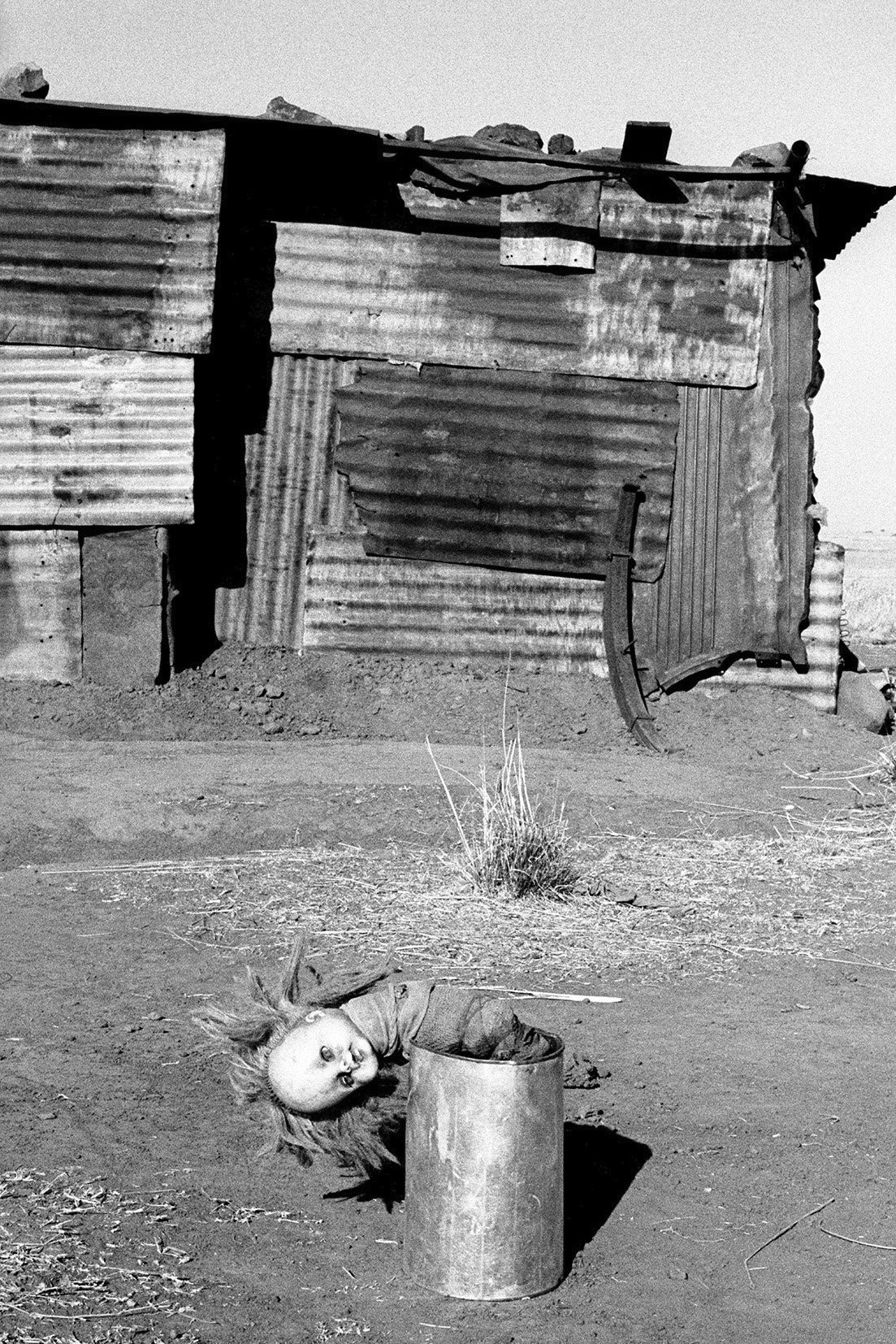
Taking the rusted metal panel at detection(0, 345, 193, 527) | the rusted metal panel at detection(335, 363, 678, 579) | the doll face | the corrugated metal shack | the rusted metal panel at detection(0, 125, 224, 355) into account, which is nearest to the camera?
the doll face

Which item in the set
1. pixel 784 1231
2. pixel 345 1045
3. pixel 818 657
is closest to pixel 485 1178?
pixel 345 1045

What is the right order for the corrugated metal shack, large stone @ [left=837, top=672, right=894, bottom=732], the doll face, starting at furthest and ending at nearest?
1. large stone @ [left=837, top=672, right=894, bottom=732]
2. the corrugated metal shack
3. the doll face

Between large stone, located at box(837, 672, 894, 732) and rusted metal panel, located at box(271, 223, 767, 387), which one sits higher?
rusted metal panel, located at box(271, 223, 767, 387)

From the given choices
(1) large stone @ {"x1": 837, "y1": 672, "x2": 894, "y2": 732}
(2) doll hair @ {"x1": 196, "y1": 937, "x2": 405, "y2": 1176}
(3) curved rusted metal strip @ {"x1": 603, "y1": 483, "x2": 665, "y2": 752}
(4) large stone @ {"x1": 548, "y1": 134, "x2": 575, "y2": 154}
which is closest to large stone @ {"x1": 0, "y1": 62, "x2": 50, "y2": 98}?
(4) large stone @ {"x1": 548, "y1": 134, "x2": 575, "y2": 154}

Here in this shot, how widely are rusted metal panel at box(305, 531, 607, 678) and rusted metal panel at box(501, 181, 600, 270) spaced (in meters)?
2.39

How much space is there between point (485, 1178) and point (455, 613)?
8.35 metres

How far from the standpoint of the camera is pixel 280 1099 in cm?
350

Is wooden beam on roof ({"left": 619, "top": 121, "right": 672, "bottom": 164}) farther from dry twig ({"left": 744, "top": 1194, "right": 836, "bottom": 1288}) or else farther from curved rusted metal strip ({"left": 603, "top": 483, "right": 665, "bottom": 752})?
dry twig ({"left": 744, "top": 1194, "right": 836, "bottom": 1288})

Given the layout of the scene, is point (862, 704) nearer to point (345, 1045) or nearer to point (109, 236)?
point (109, 236)

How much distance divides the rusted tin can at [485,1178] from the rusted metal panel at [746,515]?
828 centimetres

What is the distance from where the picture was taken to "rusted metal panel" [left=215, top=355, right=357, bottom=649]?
11320 mm

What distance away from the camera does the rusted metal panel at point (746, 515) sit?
1140 centimetres

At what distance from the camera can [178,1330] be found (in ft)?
10.1

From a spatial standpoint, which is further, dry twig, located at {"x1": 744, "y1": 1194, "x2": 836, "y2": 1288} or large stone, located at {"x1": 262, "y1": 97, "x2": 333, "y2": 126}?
large stone, located at {"x1": 262, "y1": 97, "x2": 333, "y2": 126}
